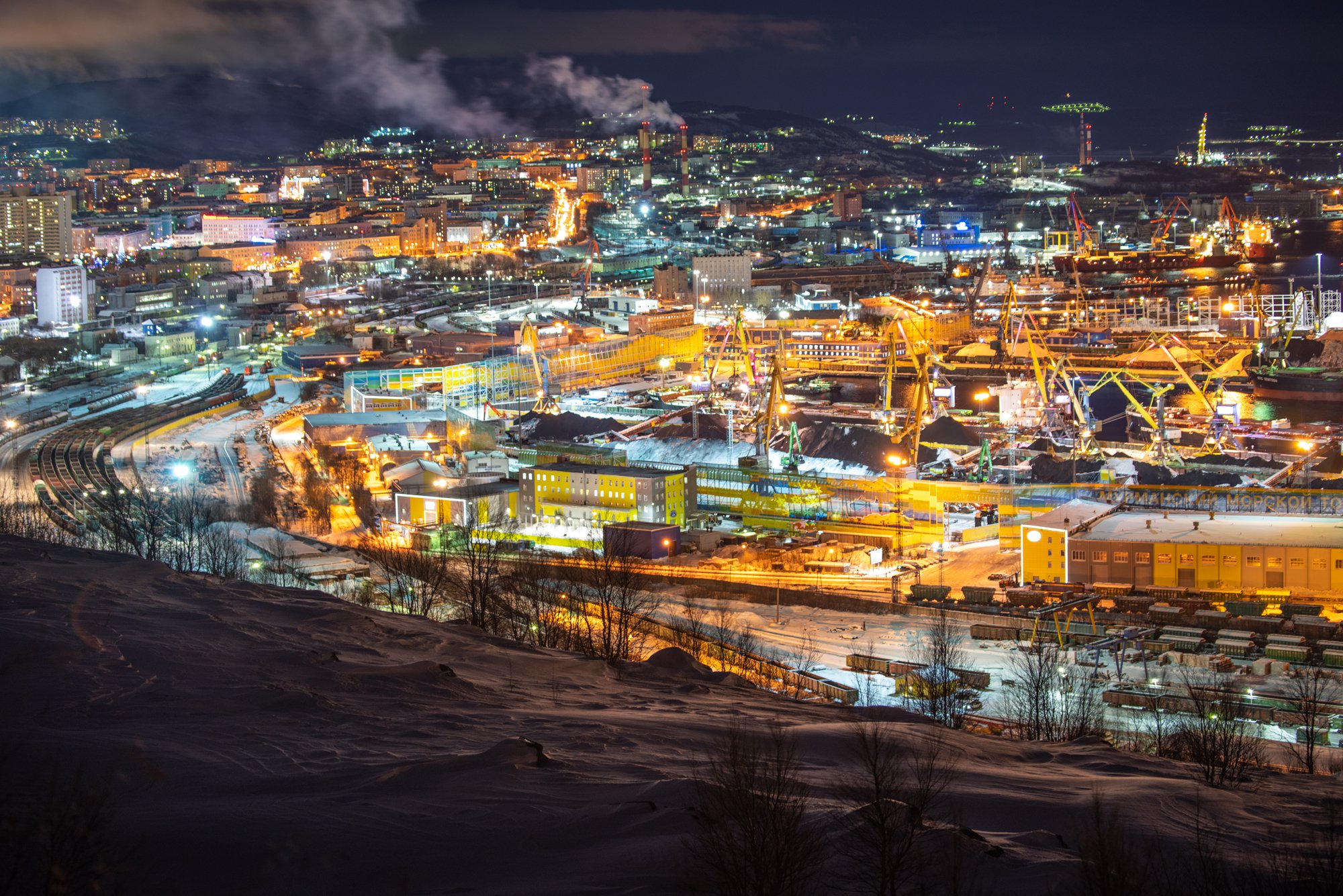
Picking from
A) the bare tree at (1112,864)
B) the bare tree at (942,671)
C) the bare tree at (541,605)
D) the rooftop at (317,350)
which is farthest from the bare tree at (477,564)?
the rooftop at (317,350)

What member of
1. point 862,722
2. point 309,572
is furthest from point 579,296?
point 862,722

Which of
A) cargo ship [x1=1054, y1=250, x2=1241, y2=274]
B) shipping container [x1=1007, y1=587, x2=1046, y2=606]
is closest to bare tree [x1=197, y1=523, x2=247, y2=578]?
shipping container [x1=1007, y1=587, x2=1046, y2=606]

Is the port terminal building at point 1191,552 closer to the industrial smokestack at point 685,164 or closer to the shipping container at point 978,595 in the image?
the shipping container at point 978,595

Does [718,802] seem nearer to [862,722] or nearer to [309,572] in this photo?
[862,722]

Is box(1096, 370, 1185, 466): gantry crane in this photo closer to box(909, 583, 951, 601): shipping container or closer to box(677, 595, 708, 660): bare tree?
box(909, 583, 951, 601): shipping container

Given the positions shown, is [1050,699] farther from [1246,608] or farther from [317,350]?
[317,350]

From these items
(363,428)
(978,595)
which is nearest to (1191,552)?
(978,595)
